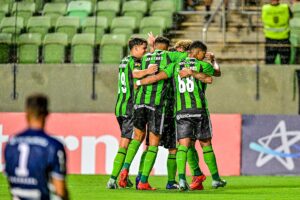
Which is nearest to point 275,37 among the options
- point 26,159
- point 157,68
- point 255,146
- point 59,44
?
point 255,146

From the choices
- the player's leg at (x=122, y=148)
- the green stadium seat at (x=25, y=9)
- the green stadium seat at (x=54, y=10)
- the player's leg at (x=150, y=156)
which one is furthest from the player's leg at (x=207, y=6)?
the player's leg at (x=150, y=156)

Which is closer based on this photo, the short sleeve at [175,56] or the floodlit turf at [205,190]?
the floodlit turf at [205,190]

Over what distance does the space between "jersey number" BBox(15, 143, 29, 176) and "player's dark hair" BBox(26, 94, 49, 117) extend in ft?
0.79

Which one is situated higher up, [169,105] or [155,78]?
[155,78]

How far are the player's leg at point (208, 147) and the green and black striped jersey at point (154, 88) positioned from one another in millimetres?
651

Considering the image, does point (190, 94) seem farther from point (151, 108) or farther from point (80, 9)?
point (80, 9)

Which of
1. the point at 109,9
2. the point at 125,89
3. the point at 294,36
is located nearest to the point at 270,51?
the point at 294,36

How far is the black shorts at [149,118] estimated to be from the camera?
1471 centimetres

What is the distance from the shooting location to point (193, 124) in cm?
1483

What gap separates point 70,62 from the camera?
22.2 meters

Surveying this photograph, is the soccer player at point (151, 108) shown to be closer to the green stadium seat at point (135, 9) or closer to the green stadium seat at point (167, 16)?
the green stadium seat at point (167, 16)

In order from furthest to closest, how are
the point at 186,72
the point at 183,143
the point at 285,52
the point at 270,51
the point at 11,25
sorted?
the point at 11,25, the point at 270,51, the point at 285,52, the point at 186,72, the point at 183,143

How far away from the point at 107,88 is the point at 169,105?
626cm

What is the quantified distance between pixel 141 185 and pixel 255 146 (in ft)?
16.3
